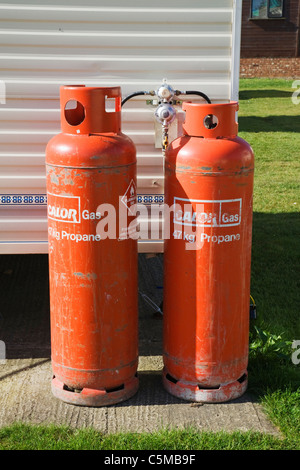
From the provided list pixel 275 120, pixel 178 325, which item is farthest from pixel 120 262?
pixel 275 120

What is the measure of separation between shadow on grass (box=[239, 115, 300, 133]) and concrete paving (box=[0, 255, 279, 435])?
33.0ft

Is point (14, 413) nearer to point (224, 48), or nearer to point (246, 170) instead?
point (246, 170)

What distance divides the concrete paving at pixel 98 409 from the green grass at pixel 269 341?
102 millimetres

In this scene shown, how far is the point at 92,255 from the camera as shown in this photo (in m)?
3.65

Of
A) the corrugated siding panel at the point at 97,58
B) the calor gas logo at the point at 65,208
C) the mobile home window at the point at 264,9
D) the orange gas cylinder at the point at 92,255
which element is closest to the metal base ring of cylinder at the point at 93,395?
the orange gas cylinder at the point at 92,255

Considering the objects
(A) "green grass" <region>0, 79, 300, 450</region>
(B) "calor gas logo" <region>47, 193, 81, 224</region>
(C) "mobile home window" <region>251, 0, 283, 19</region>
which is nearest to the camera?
(A) "green grass" <region>0, 79, 300, 450</region>

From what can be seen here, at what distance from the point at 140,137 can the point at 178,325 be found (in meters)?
1.32

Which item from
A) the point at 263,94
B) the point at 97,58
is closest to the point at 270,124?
the point at 263,94

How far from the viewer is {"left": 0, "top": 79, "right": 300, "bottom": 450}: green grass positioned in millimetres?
3471

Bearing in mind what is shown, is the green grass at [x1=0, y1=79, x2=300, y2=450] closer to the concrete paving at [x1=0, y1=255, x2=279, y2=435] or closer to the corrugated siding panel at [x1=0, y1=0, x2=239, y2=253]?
the concrete paving at [x1=0, y1=255, x2=279, y2=435]

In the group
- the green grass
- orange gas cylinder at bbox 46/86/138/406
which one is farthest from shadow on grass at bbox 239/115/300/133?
orange gas cylinder at bbox 46/86/138/406

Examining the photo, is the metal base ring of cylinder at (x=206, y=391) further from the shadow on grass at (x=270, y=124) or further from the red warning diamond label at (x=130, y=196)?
the shadow on grass at (x=270, y=124)

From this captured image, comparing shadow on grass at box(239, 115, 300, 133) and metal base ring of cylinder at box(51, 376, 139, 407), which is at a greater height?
shadow on grass at box(239, 115, 300, 133)

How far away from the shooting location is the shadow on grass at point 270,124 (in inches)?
580
